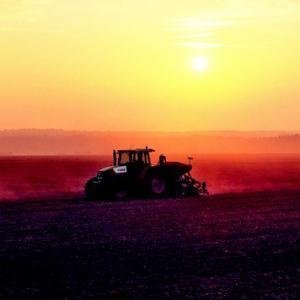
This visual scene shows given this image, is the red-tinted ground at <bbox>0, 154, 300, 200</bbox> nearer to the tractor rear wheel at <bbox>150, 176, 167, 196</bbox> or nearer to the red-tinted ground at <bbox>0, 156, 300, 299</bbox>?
the tractor rear wheel at <bbox>150, 176, 167, 196</bbox>

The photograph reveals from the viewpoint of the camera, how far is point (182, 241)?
61.7 feet

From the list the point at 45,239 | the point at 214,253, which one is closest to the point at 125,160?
the point at 45,239

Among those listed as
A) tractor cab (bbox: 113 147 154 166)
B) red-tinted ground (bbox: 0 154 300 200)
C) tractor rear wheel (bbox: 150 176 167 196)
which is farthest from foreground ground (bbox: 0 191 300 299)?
red-tinted ground (bbox: 0 154 300 200)

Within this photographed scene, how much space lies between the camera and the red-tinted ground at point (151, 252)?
13308 mm

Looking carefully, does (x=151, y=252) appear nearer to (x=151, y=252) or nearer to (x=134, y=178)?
(x=151, y=252)

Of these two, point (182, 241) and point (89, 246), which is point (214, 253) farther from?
point (89, 246)

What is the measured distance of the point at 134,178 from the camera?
32.7 metres

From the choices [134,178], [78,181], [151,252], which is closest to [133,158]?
[134,178]

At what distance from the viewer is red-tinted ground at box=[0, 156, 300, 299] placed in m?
13.3

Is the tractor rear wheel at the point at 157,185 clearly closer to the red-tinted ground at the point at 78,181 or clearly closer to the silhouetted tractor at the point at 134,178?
the silhouetted tractor at the point at 134,178

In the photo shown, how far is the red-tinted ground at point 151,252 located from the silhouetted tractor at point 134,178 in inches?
164

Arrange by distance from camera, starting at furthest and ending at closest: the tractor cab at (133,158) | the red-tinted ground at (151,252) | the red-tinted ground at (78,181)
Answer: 1. the red-tinted ground at (78,181)
2. the tractor cab at (133,158)
3. the red-tinted ground at (151,252)

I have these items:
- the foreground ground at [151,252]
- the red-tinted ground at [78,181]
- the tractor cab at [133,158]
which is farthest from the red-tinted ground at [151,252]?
the red-tinted ground at [78,181]

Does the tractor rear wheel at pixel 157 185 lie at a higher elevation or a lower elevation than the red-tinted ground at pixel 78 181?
higher
